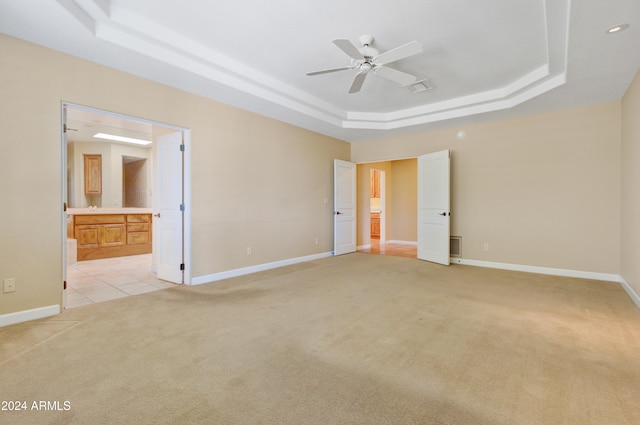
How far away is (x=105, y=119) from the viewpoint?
18.9 ft

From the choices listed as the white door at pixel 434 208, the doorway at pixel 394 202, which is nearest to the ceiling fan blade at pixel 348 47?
the white door at pixel 434 208

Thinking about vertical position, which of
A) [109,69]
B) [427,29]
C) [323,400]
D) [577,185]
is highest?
[427,29]

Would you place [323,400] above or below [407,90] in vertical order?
below

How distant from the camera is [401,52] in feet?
9.65

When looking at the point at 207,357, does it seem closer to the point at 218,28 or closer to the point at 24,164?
the point at 24,164

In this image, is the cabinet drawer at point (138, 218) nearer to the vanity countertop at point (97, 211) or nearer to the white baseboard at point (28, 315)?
the vanity countertop at point (97, 211)

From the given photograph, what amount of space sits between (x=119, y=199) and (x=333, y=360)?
27.7 ft

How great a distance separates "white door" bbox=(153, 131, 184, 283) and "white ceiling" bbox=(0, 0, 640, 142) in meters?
0.95

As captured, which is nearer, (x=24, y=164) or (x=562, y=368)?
(x=562, y=368)

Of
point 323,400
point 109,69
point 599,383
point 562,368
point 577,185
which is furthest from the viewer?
point 577,185

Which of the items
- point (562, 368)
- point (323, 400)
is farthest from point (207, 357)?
point (562, 368)

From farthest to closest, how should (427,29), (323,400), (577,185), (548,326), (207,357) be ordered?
1. (577,185)
2. (427,29)
3. (548,326)
4. (207,357)
5. (323,400)

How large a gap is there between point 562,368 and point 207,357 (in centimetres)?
251

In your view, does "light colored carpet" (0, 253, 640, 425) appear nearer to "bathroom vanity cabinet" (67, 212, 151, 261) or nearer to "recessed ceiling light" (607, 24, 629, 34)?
"recessed ceiling light" (607, 24, 629, 34)
